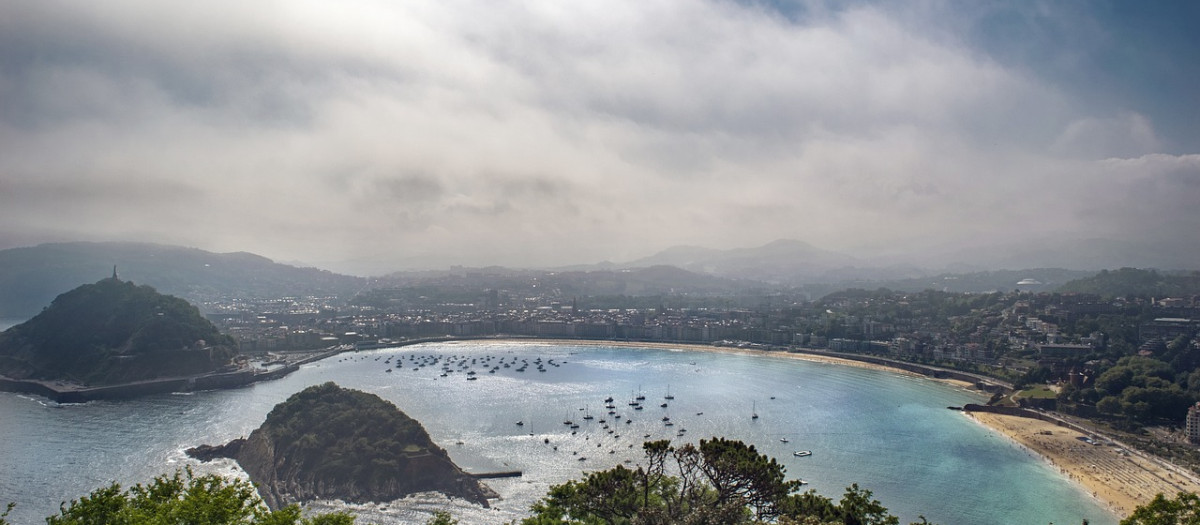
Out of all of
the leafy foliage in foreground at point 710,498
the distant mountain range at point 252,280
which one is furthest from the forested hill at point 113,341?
the distant mountain range at point 252,280

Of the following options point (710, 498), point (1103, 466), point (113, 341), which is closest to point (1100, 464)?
point (1103, 466)

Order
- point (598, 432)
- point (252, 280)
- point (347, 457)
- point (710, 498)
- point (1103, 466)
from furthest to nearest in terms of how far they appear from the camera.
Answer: point (252, 280) < point (598, 432) < point (1103, 466) < point (347, 457) < point (710, 498)

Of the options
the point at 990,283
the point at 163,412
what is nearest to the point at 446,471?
the point at 163,412

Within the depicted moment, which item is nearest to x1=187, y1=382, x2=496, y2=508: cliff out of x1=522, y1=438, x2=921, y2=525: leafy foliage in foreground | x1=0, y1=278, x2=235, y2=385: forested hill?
x1=522, y1=438, x2=921, y2=525: leafy foliage in foreground

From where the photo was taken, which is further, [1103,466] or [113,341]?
[113,341]

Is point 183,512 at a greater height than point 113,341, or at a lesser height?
greater

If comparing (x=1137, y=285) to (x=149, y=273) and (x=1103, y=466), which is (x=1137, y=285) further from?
(x=149, y=273)
